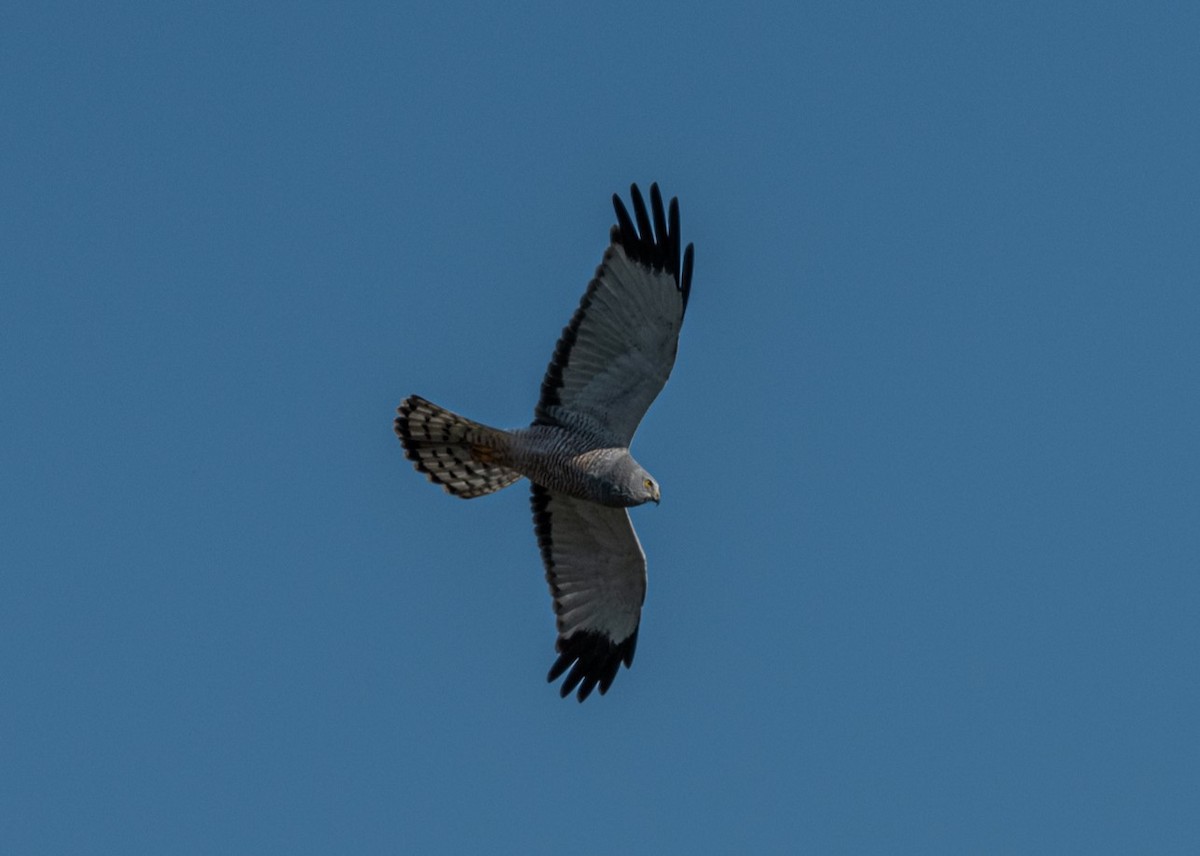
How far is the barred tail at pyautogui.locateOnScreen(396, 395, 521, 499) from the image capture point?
15695 millimetres

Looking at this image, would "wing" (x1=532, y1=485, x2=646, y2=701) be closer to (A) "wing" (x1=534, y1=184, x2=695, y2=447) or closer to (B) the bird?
(B) the bird

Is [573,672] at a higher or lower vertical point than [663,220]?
lower

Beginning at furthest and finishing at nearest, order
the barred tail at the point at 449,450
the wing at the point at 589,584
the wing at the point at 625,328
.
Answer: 1. the wing at the point at 589,584
2. the barred tail at the point at 449,450
3. the wing at the point at 625,328

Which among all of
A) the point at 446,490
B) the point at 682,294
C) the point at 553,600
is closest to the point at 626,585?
the point at 553,600

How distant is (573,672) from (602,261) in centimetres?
372

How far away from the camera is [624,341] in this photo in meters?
14.9

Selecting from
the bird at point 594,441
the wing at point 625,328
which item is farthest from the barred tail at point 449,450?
the wing at point 625,328

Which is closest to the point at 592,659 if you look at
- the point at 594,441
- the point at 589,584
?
the point at 589,584

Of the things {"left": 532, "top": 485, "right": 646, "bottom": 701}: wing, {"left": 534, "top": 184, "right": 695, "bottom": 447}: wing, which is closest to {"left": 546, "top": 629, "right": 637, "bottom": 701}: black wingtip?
{"left": 532, "top": 485, "right": 646, "bottom": 701}: wing

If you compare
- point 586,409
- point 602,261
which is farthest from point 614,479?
point 602,261

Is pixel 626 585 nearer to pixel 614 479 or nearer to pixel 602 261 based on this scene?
pixel 614 479

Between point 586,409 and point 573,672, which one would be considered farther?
point 573,672

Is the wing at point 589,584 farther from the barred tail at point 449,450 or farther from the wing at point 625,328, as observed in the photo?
the wing at point 625,328

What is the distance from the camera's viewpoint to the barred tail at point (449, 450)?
15.7m
